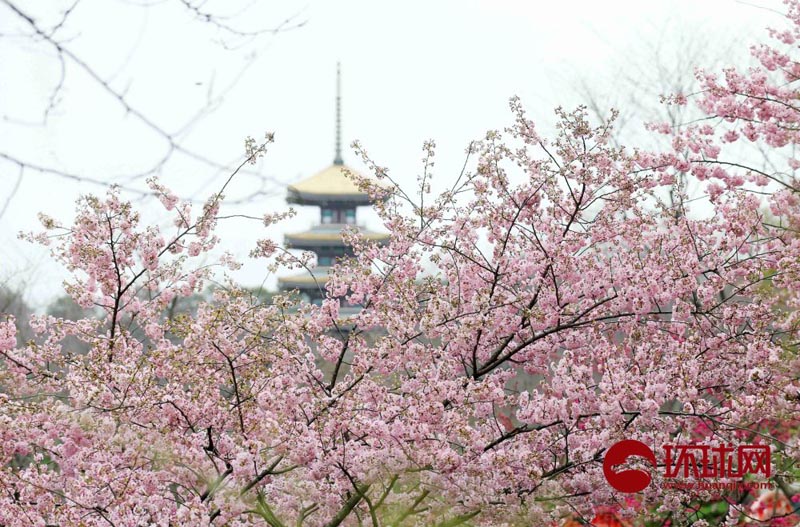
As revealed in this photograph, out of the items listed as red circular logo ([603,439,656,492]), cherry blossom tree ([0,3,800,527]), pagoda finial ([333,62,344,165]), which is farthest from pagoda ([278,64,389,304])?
red circular logo ([603,439,656,492])

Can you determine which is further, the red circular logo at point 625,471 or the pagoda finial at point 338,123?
the pagoda finial at point 338,123

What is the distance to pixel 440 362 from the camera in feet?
12.4

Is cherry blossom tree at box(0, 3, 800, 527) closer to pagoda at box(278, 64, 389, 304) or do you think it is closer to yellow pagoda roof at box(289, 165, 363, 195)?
pagoda at box(278, 64, 389, 304)

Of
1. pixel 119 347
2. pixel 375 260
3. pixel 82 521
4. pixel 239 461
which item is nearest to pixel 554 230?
pixel 375 260

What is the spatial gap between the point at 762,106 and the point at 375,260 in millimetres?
2284

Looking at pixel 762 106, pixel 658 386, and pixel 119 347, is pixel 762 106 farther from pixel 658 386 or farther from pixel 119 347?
pixel 119 347

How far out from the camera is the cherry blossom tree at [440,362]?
3686 millimetres

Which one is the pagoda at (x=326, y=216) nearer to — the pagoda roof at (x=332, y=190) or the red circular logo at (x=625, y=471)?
the pagoda roof at (x=332, y=190)

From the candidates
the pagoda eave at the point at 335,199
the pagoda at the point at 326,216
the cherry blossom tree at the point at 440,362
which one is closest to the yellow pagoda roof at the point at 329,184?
the pagoda at the point at 326,216

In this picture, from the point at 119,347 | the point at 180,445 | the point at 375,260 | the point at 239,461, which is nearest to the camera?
the point at 239,461

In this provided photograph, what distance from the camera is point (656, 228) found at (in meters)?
4.60

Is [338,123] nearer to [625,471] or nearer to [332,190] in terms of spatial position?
[332,190]

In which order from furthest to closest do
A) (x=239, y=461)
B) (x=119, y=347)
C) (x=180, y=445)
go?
(x=119, y=347) < (x=180, y=445) < (x=239, y=461)

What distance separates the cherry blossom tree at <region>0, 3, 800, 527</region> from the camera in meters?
3.69
